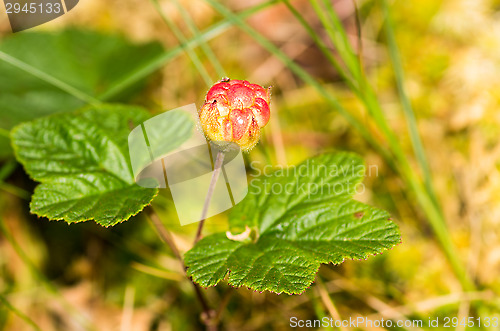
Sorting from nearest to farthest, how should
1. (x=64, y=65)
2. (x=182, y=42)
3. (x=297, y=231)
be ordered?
(x=297, y=231)
(x=182, y=42)
(x=64, y=65)

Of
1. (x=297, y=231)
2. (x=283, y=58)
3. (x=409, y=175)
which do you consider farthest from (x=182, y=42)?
(x=409, y=175)

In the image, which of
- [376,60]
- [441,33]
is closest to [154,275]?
[376,60]

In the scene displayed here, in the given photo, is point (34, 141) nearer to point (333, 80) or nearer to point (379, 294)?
point (379, 294)

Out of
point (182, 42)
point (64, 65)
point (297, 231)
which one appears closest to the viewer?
point (297, 231)

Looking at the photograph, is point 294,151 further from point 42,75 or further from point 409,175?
point 42,75

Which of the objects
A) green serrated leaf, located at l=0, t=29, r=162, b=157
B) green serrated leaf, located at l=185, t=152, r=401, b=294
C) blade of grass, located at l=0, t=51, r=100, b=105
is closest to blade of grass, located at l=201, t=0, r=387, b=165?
green serrated leaf, located at l=185, t=152, r=401, b=294

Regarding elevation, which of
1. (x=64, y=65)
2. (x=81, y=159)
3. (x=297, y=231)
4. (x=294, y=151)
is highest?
(x=64, y=65)

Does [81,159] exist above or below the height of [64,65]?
below
